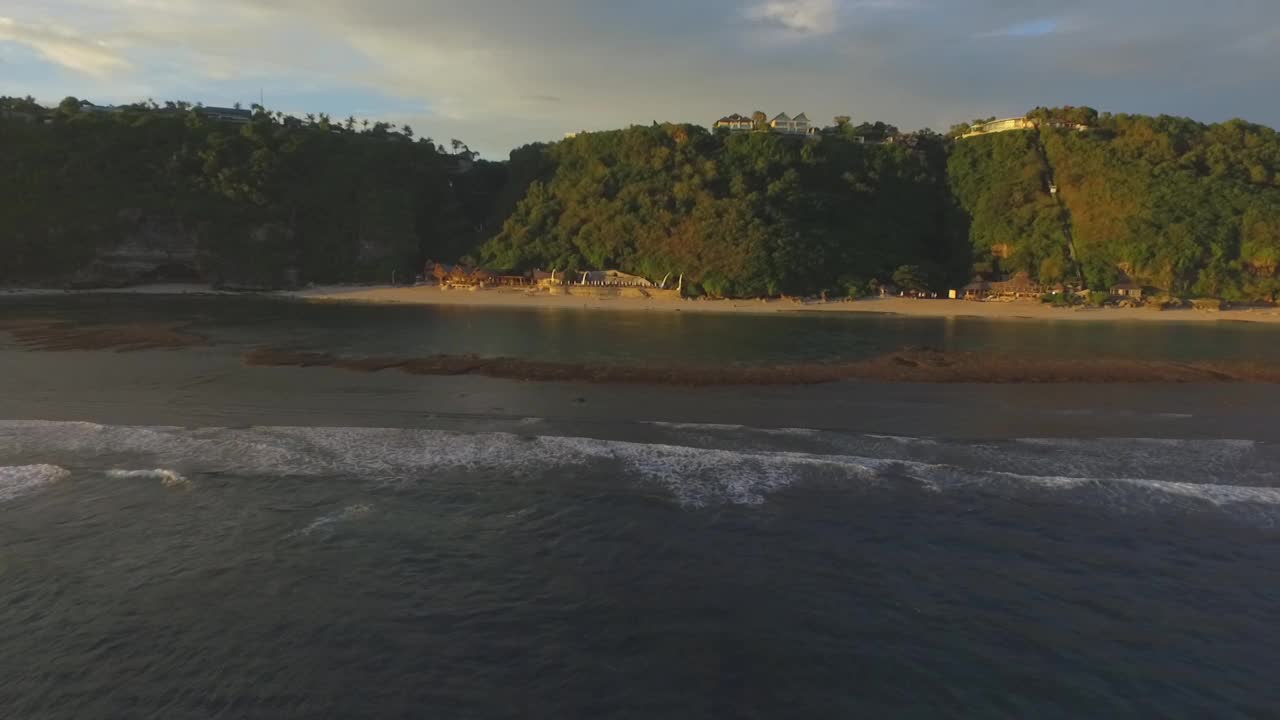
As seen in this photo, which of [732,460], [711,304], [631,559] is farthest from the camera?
[711,304]

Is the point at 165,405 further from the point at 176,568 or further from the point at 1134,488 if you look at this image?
the point at 1134,488

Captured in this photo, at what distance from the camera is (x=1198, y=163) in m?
64.1

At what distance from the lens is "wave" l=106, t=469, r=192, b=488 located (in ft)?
47.1

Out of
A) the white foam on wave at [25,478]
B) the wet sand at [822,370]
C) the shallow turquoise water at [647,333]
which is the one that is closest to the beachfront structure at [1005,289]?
the shallow turquoise water at [647,333]

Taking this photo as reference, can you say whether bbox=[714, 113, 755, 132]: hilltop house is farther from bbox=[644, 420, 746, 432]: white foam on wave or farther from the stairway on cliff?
bbox=[644, 420, 746, 432]: white foam on wave

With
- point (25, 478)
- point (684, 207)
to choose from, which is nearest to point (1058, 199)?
point (684, 207)

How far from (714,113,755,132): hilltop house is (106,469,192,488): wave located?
3036 inches

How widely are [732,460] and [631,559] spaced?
5.37m

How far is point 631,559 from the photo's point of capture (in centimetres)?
1139

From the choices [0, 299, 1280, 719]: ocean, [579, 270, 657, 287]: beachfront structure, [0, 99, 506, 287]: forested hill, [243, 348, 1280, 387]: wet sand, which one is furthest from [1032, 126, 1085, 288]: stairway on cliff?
[0, 99, 506, 287]: forested hill

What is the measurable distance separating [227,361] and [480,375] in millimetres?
10940

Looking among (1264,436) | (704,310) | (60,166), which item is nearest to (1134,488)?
(1264,436)

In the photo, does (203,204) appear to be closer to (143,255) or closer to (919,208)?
(143,255)

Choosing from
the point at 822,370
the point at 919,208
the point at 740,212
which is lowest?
the point at 822,370
